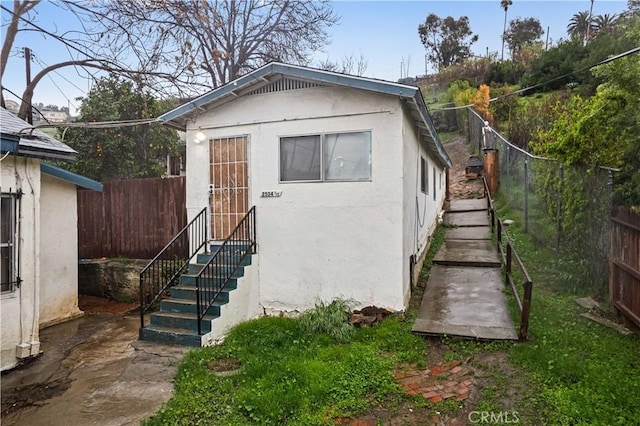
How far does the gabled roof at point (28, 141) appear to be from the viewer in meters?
5.07

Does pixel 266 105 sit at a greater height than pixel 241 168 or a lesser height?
greater

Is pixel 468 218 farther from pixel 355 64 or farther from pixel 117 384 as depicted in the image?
pixel 355 64

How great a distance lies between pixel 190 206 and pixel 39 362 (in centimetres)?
354

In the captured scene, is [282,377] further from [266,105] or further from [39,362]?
[266,105]

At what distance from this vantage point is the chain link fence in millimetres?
5965

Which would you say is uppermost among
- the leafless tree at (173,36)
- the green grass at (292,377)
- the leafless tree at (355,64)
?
the leafless tree at (355,64)

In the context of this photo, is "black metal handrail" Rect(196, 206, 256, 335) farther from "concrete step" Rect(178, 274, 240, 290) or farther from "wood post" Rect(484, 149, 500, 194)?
"wood post" Rect(484, 149, 500, 194)

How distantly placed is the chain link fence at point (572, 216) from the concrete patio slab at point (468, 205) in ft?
13.6

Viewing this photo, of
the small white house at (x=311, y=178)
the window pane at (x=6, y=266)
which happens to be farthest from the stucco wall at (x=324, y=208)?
the window pane at (x=6, y=266)

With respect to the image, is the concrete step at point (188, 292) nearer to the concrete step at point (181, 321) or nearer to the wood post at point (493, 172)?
the concrete step at point (181, 321)

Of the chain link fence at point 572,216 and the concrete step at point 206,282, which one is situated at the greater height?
the chain link fence at point 572,216

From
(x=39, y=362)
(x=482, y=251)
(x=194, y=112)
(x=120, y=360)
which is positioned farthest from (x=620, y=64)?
(x=39, y=362)

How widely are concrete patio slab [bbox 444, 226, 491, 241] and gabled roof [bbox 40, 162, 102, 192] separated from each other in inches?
381

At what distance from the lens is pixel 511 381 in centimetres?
421
